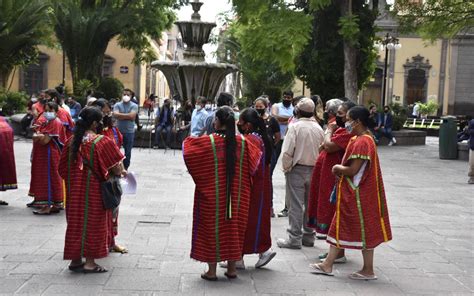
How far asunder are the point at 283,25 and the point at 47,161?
13446 millimetres

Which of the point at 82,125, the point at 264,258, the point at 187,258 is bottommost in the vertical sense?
the point at 187,258

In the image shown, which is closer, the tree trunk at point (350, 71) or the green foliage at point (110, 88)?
the tree trunk at point (350, 71)

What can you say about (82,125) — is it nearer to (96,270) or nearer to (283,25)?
(96,270)

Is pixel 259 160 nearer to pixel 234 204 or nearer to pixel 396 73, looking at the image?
pixel 234 204

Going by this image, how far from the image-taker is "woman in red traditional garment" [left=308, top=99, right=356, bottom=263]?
6.79 metres

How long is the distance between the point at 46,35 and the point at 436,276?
93.8 feet

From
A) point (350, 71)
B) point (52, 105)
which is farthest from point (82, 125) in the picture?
point (350, 71)

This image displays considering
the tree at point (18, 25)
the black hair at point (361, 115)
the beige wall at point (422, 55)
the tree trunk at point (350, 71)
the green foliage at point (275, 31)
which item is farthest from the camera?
the beige wall at point (422, 55)

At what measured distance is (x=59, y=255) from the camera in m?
6.85

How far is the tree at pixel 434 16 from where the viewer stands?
23141mm

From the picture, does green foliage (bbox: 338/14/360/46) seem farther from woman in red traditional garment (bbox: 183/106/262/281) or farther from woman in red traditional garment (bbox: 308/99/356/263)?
woman in red traditional garment (bbox: 183/106/262/281)

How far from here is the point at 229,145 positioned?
5820mm

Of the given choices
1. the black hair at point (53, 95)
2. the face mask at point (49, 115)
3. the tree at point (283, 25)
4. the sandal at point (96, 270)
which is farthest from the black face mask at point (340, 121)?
the tree at point (283, 25)

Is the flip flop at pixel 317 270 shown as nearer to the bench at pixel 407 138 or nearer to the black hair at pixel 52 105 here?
the black hair at pixel 52 105
